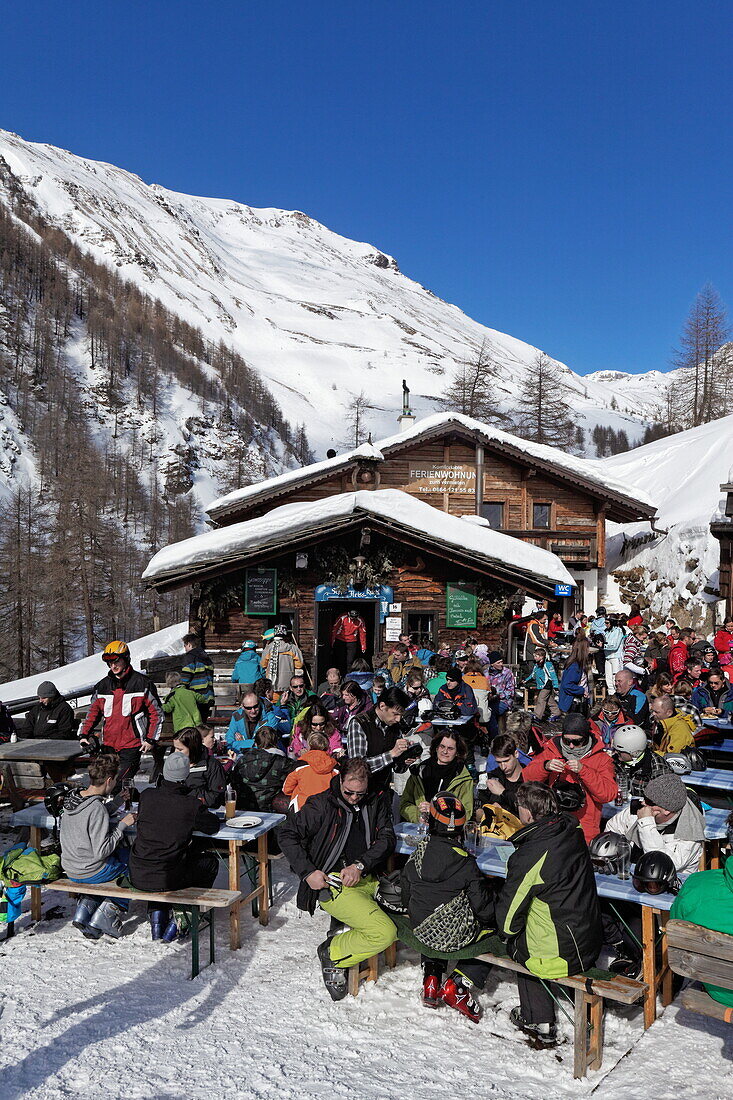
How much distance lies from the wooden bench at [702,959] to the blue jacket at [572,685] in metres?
6.79

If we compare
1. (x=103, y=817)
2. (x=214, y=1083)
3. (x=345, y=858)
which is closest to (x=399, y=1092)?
(x=214, y=1083)

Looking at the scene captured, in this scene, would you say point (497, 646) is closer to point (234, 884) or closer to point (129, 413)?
point (234, 884)

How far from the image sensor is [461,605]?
46.3 ft

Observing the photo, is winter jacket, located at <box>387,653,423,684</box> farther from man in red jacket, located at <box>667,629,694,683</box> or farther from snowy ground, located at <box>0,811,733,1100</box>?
snowy ground, located at <box>0,811,733,1100</box>

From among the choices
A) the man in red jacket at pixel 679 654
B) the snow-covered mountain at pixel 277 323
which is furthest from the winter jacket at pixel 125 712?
the snow-covered mountain at pixel 277 323

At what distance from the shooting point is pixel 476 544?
1387cm

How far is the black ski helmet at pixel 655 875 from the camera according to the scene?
4.43m

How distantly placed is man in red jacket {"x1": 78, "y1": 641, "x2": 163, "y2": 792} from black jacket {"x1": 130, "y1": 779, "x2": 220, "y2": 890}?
2664 millimetres

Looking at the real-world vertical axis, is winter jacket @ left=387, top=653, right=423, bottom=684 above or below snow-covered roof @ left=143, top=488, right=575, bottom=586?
below

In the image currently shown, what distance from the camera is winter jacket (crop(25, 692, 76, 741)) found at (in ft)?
29.4

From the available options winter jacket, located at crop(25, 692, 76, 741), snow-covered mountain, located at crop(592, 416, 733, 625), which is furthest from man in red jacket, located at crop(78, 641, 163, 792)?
snow-covered mountain, located at crop(592, 416, 733, 625)

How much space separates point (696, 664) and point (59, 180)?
170016 millimetres

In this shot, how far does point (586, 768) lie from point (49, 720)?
643 centimetres

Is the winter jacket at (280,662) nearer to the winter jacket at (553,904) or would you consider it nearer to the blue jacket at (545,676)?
the blue jacket at (545,676)
